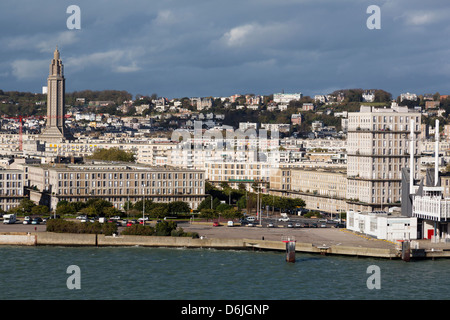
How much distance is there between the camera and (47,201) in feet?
226

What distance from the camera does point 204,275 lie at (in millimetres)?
44781

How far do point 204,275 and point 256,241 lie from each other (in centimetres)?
844

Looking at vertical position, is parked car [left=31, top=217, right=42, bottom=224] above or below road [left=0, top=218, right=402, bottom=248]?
above

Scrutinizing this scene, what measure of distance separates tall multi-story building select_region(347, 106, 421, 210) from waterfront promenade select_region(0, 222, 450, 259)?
904 centimetres

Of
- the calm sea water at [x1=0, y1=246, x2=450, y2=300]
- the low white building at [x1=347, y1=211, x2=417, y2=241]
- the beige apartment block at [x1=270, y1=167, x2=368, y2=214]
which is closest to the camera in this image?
the calm sea water at [x1=0, y1=246, x2=450, y2=300]

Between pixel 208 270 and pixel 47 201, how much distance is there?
25.2m

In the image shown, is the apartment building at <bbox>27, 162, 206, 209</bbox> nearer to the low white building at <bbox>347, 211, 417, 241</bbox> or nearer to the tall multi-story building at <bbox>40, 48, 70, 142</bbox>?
the low white building at <bbox>347, 211, 417, 241</bbox>

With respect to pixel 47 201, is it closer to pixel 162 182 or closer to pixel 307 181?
pixel 162 182

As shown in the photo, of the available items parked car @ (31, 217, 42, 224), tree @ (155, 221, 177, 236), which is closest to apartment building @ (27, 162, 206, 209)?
parked car @ (31, 217, 42, 224)

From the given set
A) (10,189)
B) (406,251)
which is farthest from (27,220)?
(406,251)

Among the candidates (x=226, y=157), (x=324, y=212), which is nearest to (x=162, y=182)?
(x=324, y=212)

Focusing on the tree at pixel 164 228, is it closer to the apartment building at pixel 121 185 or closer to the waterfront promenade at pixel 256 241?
the waterfront promenade at pixel 256 241

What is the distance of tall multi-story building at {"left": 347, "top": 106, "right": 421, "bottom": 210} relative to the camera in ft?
219

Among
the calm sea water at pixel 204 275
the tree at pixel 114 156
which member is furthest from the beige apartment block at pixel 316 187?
the tree at pixel 114 156
